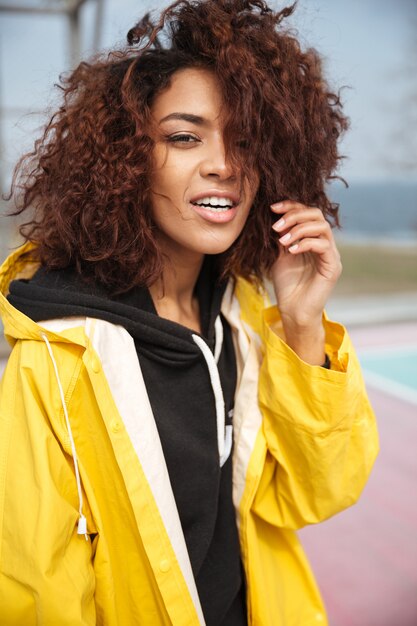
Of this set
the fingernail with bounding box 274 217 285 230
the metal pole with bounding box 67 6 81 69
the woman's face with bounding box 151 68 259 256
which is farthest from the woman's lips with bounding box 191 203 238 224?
the metal pole with bounding box 67 6 81 69

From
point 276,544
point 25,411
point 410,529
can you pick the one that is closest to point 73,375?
point 25,411

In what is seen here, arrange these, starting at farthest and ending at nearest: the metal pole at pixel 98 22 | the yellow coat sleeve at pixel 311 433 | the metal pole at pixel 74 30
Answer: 1. the metal pole at pixel 74 30
2. the metal pole at pixel 98 22
3. the yellow coat sleeve at pixel 311 433

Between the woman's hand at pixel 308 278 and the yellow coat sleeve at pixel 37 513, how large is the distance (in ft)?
1.59

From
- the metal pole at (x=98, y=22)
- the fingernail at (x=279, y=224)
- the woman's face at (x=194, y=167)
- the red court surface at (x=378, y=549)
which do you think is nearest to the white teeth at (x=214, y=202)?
the woman's face at (x=194, y=167)

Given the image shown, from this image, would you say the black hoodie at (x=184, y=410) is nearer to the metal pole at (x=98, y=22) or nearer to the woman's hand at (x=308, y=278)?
the woman's hand at (x=308, y=278)

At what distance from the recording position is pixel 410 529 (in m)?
1.95

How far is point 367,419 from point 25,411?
0.66 meters

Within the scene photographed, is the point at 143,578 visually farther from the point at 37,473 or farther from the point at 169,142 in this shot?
the point at 169,142

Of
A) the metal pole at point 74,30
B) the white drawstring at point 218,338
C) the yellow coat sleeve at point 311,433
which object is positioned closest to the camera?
the yellow coat sleeve at point 311,433

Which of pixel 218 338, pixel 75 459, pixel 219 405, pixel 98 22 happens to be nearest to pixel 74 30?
pixel 98 22

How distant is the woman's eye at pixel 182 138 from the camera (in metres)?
0.95

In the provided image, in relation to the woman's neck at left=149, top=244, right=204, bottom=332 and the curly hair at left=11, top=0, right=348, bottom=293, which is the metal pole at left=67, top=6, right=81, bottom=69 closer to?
the curly hair at left=11, top=0, right=348, bottom=293

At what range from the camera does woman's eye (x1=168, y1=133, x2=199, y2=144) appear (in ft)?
3.11

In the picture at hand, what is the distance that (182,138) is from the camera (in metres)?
0.95
